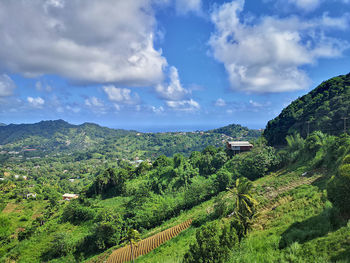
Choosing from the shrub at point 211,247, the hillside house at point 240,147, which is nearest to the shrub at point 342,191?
the shrub at point 211,247

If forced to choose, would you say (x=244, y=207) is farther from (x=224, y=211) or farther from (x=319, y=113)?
(x=319, y=113)

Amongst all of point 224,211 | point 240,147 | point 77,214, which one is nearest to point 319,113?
point 240,147

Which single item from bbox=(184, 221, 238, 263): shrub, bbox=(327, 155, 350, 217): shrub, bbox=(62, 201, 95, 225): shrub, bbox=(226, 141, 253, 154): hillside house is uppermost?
bbox=(226, 141, 253, 154): hillside house

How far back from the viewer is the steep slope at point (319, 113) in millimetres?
47181

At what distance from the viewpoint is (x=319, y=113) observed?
5334 cm

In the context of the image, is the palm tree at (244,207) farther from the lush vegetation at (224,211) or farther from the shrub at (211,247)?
the shrub at (211,247)

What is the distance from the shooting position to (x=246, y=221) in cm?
1783

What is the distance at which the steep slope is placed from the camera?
47181mm

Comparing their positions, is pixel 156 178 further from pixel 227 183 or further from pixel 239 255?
pixel 239 255

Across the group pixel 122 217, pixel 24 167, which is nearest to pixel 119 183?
pixel 122 217

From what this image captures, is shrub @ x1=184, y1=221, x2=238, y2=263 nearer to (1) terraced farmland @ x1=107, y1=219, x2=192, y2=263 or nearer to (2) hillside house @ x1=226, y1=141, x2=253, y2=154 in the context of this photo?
(1) terraced farmland @ x1=107, y1=219, x2=192, y2=263

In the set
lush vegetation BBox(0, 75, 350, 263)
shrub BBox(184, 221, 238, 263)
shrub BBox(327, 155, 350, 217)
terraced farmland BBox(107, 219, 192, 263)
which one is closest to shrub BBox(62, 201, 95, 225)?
lush vegetation BBox(0, 75, 350, 263)

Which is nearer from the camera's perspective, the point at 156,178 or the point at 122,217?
the point at 122,217

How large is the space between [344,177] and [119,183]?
5369cm
